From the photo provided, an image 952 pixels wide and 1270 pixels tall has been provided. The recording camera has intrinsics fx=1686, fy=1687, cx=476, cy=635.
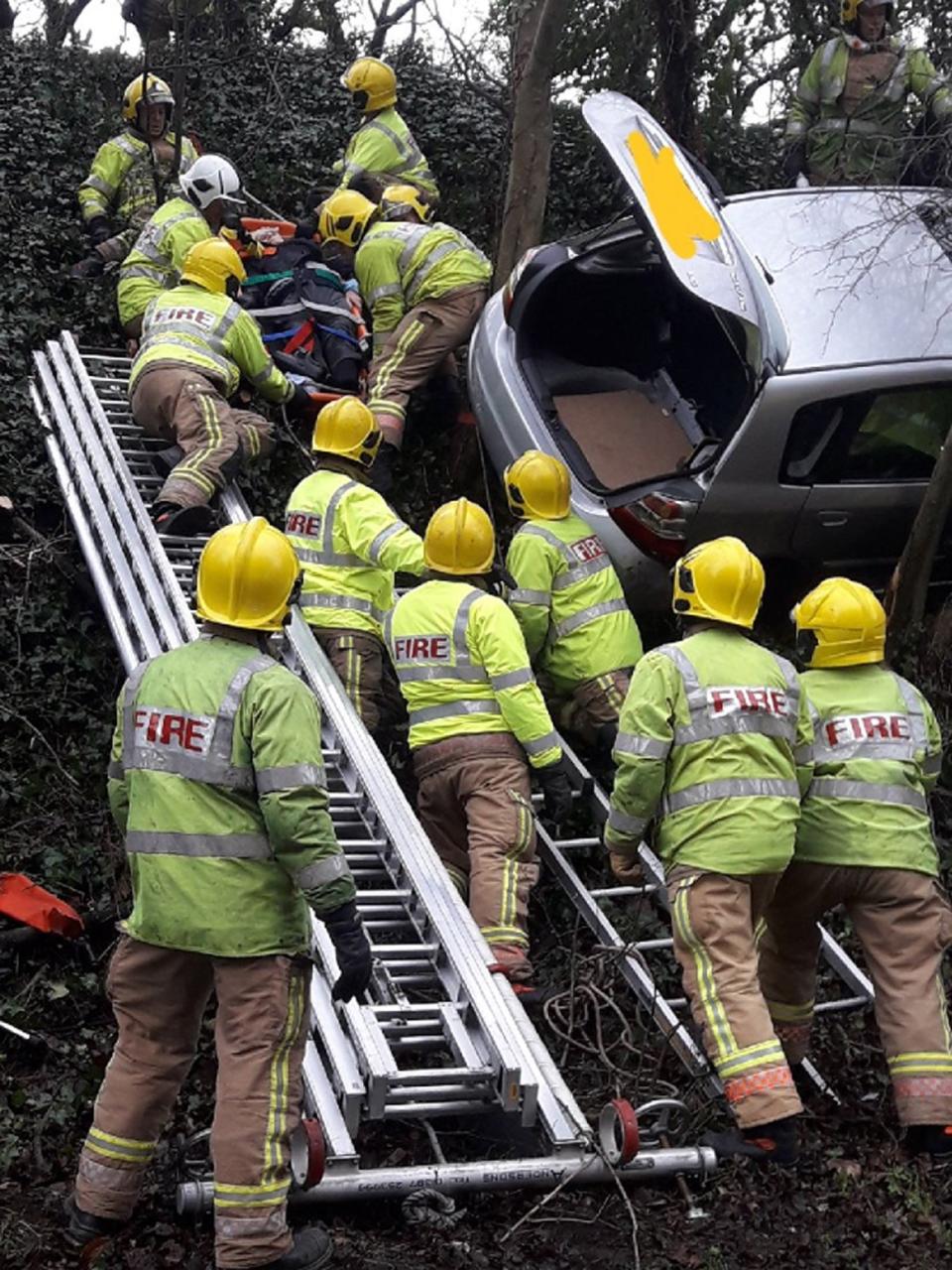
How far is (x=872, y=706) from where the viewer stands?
6137 millimetres

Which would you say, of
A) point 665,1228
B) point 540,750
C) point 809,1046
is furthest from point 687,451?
point 665,1228

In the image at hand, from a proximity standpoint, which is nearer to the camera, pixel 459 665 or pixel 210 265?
pixel 459 665

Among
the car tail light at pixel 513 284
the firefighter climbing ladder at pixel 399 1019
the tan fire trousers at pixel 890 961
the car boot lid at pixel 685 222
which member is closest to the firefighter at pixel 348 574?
the firefighter climbing ladder at pixel 399 1019

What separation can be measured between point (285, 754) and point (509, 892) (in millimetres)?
1986

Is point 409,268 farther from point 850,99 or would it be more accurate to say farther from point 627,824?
point 627,824

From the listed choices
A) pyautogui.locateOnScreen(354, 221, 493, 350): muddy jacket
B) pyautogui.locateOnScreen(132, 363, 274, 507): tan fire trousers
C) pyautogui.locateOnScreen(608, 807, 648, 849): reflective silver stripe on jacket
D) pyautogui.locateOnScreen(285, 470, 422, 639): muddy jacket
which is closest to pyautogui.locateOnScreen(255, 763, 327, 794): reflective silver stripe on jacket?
pyautogui.locateOnScreen(608, 807, 648, 849): reflective silver stripe on jacket

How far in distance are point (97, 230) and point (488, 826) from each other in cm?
607

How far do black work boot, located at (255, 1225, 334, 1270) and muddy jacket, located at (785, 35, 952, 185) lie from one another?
24.1 ft

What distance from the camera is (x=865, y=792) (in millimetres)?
6020

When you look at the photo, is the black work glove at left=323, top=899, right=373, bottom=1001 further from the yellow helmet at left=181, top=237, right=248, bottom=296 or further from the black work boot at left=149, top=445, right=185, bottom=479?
the yellow helmet at left=181, top=237, right=248, bottom=296

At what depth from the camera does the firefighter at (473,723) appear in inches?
257

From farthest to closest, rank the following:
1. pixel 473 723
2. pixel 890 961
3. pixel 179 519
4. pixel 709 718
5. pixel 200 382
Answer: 1. pixel 200 382
2. pixel 179 519
3. pixel 473 723
4. pixel 890 961
5. pixel 709 718

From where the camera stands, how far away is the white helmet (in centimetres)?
975

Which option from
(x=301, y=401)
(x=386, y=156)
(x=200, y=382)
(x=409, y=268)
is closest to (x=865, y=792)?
(x=200, y=382)
